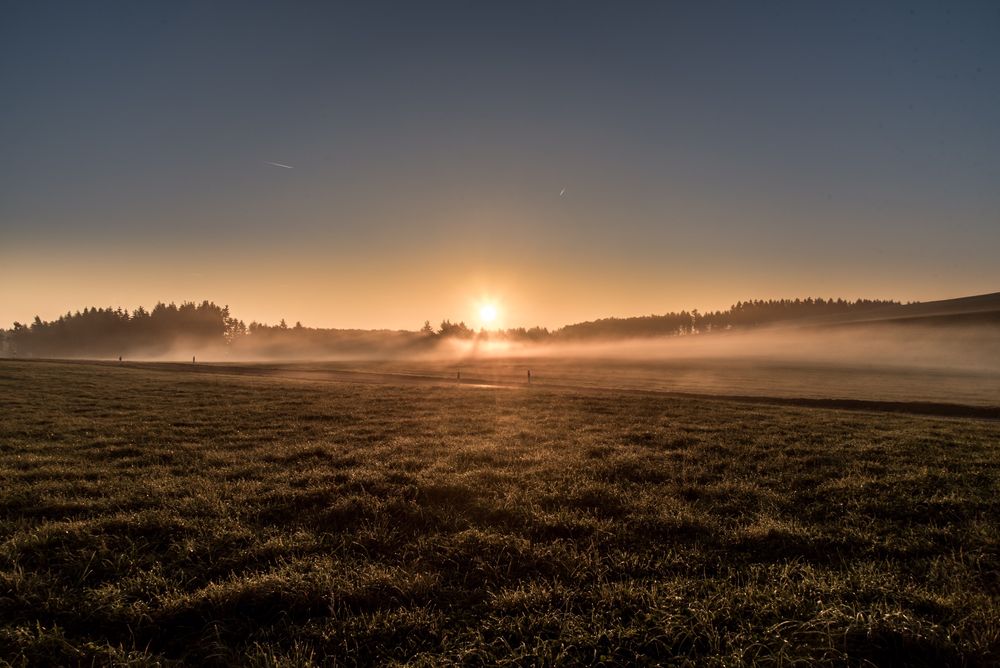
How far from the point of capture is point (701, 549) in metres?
5.45

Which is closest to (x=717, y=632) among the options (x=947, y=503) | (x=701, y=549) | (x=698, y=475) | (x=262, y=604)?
(x=701, y=549)

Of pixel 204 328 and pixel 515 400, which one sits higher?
pixel 204 328

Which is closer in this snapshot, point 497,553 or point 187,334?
point 497,553

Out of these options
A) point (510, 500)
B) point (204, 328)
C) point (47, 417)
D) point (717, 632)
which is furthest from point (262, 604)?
point (204, 328)

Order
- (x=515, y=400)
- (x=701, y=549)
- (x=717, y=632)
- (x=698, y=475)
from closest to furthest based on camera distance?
1. (x=717, y=632)
2. (x=701, y=549)
3. (x=698, y=475)
4. (x=515, y=400)

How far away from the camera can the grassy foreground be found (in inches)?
145

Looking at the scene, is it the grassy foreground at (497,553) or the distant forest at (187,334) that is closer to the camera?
the grassy foreground at (497,553)

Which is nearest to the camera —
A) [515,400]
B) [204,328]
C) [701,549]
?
[701,549]

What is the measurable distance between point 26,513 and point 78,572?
305 centimetres

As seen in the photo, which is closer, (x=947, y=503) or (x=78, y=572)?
(x=78, y=572)

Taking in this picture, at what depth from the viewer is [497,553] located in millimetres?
5359

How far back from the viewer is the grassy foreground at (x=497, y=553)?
12.1 feet

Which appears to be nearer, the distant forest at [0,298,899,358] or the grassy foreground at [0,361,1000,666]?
the grassy foreground at [0,361,1000,666]

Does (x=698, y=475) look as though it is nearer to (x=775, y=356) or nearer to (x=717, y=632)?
(x=717, y=632)
